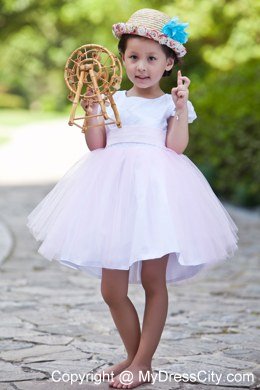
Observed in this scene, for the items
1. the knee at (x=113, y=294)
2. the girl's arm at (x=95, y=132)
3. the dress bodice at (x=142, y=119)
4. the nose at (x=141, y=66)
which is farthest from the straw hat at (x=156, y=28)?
the knee at (x=113, y=294)

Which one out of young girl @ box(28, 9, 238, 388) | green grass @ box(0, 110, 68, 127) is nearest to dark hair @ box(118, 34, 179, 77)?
young girl @ box(28, 9, 238, 388)

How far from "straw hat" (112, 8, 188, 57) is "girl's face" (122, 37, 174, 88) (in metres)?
0.04

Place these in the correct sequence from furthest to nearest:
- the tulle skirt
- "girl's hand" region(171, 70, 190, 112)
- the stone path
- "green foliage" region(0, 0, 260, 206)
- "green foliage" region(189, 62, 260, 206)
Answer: "green foliage" region(0, 0, 260, 206)
"green foliage" region(189, 62, 260, 206)
the stone path
"girl's hand" region(171, 70, 190, 112)
the tulle skirt

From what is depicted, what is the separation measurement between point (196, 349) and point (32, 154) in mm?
14696

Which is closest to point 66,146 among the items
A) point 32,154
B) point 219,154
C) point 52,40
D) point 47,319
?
point 32,154

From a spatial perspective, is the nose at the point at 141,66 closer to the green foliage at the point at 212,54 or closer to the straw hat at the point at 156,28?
the straw hat at the point at 156,28

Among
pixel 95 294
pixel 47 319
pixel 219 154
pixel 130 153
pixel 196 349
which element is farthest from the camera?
pixel 219 154

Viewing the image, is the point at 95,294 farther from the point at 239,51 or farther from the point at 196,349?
the point at 239,51

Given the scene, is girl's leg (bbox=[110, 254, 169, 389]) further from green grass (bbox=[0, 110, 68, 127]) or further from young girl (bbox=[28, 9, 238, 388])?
green grass (bbox=[0, 110, 68, 127])

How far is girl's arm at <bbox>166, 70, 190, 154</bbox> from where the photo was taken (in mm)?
3615

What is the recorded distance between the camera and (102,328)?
16.1 ft

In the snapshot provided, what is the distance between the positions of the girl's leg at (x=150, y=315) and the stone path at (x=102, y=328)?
86 mm

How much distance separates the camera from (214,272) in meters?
6.90

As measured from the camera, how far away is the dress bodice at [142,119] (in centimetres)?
366
